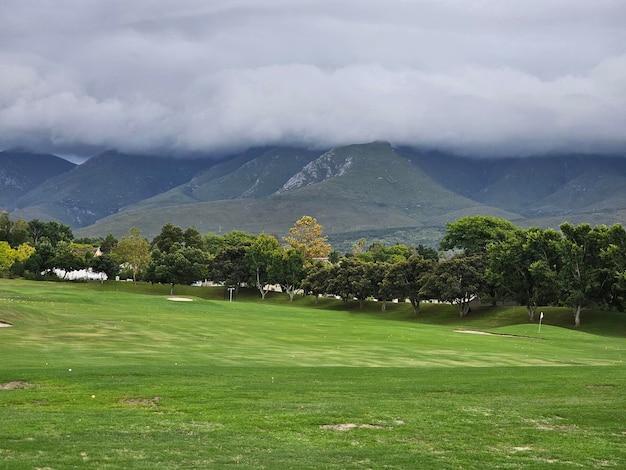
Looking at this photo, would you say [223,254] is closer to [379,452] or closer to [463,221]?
[463,221]

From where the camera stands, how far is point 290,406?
22.6 meters

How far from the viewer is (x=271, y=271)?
137 metres

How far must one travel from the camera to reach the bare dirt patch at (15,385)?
24.7 m

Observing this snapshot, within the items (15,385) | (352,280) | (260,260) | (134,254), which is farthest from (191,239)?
(15,385)

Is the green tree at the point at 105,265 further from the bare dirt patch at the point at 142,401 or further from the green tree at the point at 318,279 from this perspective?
the bare dirt patch at the point at 142,401

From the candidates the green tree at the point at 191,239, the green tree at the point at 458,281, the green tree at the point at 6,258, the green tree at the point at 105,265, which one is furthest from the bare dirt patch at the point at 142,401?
the green tree at the point at 191,239

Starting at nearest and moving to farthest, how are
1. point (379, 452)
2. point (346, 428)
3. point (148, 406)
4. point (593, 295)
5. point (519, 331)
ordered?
point (379, 452) < point (346, 428) < point (148, 406) < point (519, 331) < point (593, 295)

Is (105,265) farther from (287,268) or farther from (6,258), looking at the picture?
(287,268)

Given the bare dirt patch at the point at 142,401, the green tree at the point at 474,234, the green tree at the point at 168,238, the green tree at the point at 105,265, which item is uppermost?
the green tree at the point at 474,234

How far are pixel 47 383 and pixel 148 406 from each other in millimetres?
5539

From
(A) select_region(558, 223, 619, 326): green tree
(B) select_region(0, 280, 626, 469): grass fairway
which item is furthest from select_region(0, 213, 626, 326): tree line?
(B) select_region(0, 280, 626, 469): grass fairway

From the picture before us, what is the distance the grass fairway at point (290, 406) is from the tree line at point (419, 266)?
41.9m

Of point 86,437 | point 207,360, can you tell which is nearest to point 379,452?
point 86,437

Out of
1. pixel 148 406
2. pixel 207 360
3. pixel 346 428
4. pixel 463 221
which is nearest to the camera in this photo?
pixel 346 428
